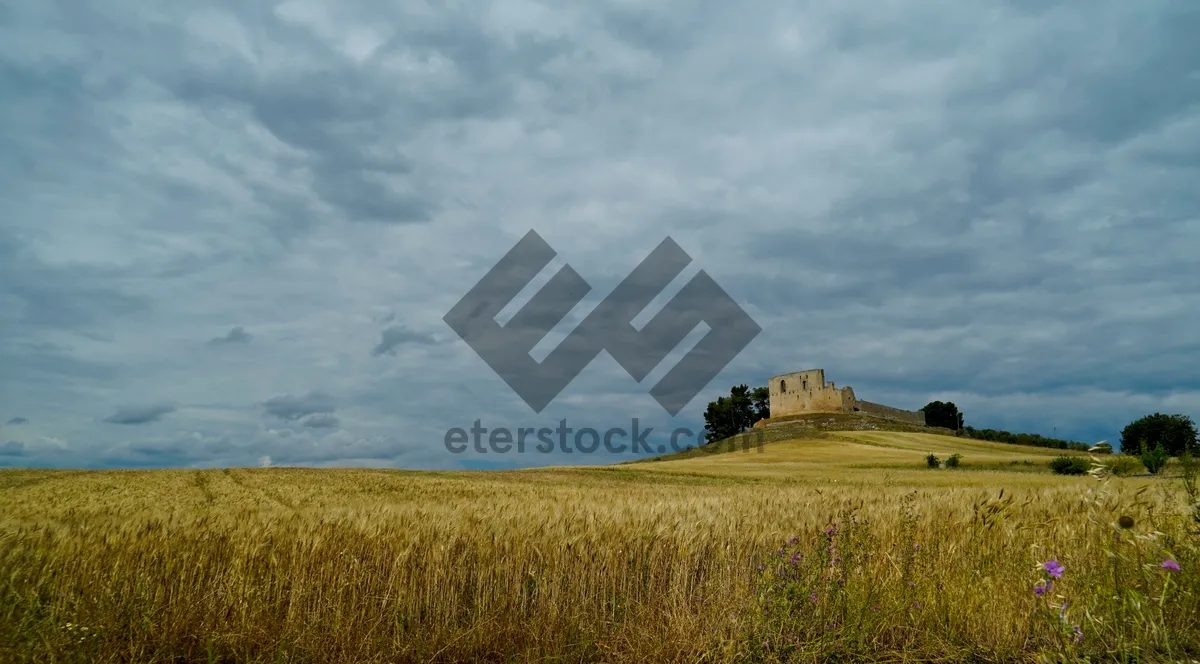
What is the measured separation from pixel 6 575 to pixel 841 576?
598 cm

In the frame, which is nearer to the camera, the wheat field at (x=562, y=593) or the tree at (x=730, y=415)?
the wheat field at (x=562, y=593)

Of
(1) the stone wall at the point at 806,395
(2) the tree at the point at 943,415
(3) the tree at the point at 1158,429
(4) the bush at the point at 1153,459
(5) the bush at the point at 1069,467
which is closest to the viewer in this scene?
(4) the bush at the point at 1153,459

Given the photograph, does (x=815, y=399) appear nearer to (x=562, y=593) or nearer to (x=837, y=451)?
(x=837, y=451)

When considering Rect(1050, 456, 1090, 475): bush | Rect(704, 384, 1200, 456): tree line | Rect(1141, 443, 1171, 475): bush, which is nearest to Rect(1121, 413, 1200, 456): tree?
Rect(704, 384, 1200, 456): tree line

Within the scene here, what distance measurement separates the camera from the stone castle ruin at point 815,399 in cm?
9844

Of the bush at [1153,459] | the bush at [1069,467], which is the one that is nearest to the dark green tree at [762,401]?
the bush at [1069,467]

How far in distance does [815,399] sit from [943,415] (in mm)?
30446

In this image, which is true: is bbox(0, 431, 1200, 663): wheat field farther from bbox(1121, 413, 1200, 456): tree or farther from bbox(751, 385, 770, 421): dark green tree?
bbox(751, 385, 770, 421): dark green tree

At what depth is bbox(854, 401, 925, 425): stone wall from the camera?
99750 mm

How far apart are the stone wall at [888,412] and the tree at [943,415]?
15.7ft

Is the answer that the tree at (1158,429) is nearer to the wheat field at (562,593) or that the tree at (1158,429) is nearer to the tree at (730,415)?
the tree at (730,415)

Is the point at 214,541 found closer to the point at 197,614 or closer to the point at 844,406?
the point at 197,614

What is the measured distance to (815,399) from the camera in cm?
10038

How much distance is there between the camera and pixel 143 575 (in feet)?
14.8
